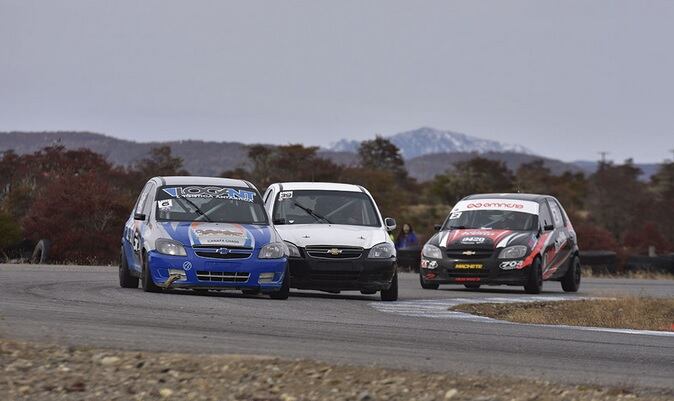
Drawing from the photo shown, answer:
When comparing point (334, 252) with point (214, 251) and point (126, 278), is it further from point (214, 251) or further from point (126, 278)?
point (126, 278)

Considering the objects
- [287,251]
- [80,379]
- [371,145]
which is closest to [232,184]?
[287,251]

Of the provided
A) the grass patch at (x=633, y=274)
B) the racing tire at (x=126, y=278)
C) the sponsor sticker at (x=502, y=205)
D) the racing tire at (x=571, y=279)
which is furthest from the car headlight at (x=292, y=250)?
the grass patch at (x=633, y=274)

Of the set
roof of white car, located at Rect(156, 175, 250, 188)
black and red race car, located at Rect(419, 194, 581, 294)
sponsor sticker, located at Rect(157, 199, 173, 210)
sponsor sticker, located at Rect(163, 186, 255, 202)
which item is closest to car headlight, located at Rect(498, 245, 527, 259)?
black and red race car, located at Rect(419, 194, 581, 294)

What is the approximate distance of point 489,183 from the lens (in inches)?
3969

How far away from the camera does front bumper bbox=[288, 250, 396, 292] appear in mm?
18172

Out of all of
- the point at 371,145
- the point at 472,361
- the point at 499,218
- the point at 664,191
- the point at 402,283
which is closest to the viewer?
the point at 472,361

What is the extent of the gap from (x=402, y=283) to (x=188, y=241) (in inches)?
361

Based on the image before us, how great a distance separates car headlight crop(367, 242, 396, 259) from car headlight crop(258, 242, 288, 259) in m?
1.56

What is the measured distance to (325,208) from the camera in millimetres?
19469

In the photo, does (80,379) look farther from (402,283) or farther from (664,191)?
(664,191)

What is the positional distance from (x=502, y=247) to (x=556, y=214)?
247cm

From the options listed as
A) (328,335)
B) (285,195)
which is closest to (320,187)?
(285,195)

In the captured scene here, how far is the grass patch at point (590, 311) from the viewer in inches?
682

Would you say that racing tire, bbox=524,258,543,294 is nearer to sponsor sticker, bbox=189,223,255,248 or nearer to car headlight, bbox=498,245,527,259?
car headlight, bbox=498,245,527,259
